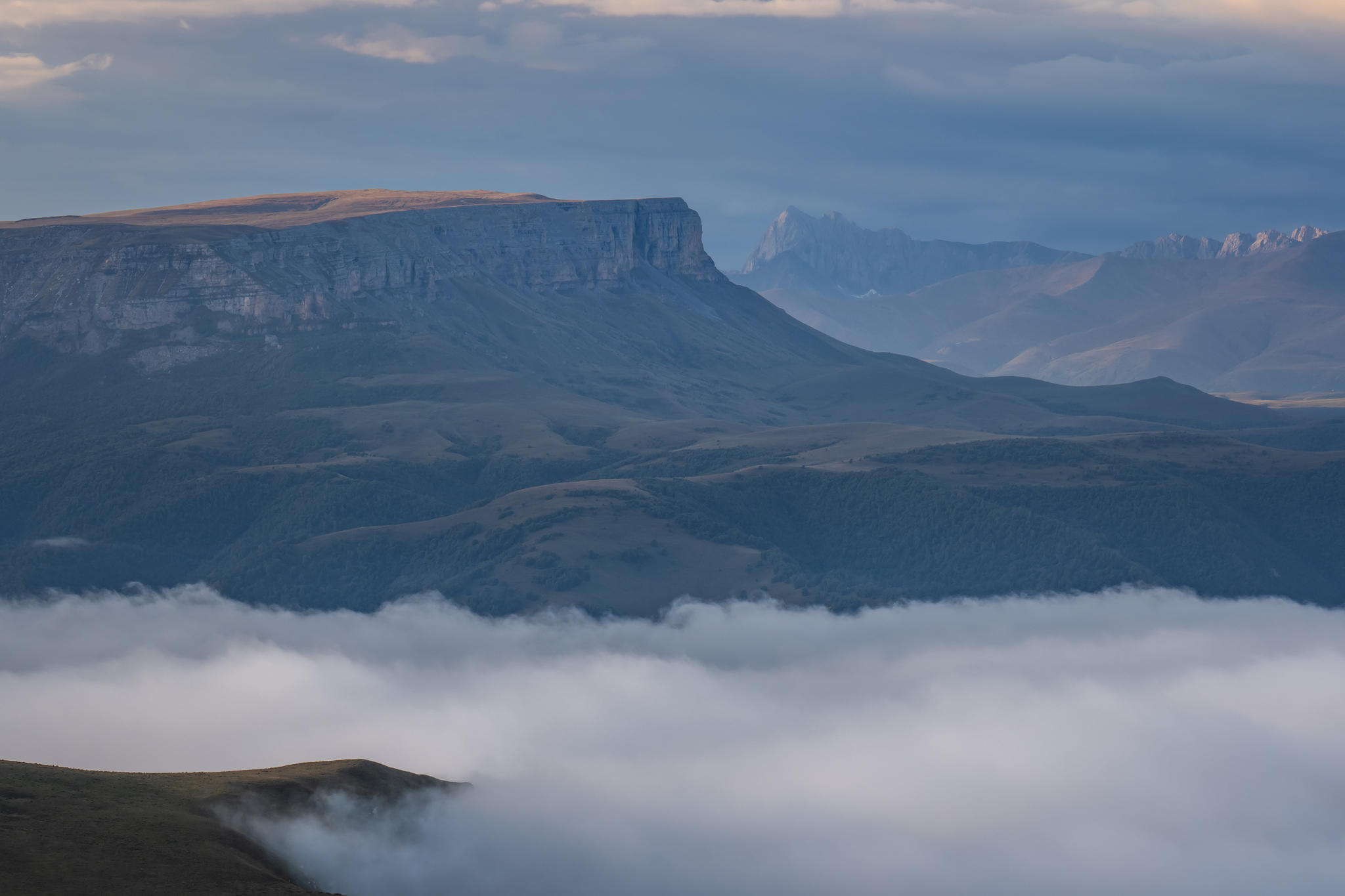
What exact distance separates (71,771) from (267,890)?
146ft

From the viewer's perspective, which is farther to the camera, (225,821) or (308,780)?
(308,780)

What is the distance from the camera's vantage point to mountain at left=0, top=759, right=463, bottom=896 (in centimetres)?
15425

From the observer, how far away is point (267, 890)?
157125mm

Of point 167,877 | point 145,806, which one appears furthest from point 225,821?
point 167,877

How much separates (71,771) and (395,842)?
120 ft

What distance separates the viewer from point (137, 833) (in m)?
166

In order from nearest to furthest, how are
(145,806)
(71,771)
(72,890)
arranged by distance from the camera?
(72,890), (145,806), (71,771)

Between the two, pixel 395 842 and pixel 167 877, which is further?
pixel 395 842

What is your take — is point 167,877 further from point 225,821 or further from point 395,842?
point 395,842

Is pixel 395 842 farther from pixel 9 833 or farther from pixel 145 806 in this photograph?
pixel 9 833

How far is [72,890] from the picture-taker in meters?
151

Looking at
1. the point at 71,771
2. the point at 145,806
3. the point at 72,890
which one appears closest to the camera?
the point at 72,890

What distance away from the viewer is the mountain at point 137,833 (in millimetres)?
154250

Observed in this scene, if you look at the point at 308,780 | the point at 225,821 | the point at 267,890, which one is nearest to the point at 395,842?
the point at 308,780
